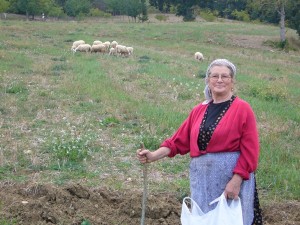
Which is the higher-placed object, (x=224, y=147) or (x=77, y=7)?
(x=224, y=147)

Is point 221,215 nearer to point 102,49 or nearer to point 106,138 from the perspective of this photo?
point 106,138

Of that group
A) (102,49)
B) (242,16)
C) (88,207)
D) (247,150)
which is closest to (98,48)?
(102,49)

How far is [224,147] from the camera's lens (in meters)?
3.82

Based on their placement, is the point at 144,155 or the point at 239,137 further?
the point at 144,155

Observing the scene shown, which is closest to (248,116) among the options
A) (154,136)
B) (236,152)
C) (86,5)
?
(236,152)

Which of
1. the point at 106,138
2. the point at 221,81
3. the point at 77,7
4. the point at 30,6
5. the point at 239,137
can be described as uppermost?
the point at 221,81

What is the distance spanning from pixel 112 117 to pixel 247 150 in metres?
6.07

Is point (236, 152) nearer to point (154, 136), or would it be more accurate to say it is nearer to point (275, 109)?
point (154, 136)

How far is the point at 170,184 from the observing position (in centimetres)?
643

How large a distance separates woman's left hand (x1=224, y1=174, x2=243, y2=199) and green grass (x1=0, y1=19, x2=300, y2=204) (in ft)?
7.84

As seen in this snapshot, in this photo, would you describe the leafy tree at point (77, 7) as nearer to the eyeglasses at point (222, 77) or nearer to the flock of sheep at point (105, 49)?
the flock of sheep at point (105, 49)

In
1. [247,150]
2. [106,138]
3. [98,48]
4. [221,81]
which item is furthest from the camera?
[98,48]

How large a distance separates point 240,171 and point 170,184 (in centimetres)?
276

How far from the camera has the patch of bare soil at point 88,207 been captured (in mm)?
5239
